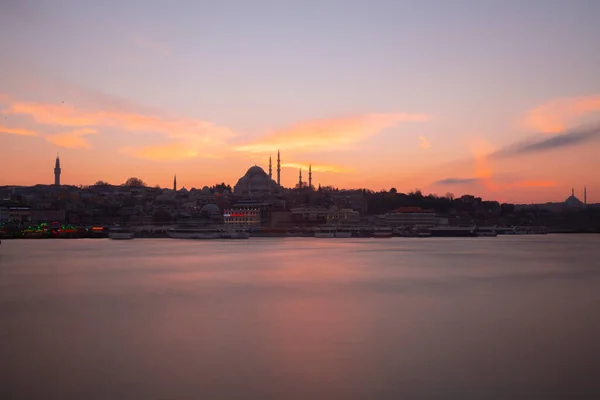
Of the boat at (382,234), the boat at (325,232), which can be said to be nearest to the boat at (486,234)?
the boat at (382,234)

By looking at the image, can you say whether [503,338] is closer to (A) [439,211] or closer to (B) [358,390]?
(B) [358,390]

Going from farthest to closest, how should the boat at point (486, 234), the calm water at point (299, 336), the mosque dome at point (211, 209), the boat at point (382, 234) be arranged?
1. the mosque dome at point (211, 209)
2. the boat at point (486, 234)
3. the boat at point (382, 234)
4. the calm water at point (299, 336)

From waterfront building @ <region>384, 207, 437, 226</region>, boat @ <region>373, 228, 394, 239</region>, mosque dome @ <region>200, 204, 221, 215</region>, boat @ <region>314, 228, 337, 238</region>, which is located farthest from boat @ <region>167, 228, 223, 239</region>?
waterfront building @ <region>384, 207, 437, 226</region>

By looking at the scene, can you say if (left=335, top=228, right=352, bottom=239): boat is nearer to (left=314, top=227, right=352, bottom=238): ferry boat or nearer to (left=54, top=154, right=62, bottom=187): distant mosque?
(left=314, top=227, right=352, bottom=238): ferry boat

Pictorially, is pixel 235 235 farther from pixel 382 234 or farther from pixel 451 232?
pixel 451 232

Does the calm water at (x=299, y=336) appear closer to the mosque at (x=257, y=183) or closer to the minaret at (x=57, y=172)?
the mosque at (x=257, y=183)

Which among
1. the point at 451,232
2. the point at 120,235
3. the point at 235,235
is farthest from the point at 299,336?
the point at 451,232

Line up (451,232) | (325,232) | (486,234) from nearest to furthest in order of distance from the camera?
1. (325,232)
2. (486,234)
3. (451,232)
